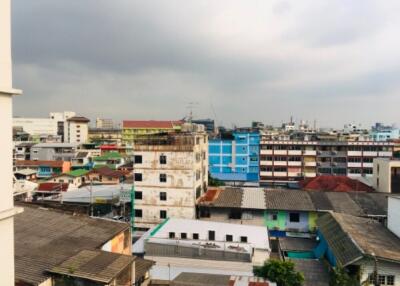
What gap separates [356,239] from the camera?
20047mm

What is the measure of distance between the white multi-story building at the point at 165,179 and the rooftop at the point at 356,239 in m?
10.6

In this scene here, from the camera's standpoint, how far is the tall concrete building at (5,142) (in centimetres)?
481

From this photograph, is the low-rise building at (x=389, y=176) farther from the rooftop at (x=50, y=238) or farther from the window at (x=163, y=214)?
the rooftop at (x=50, y=238)

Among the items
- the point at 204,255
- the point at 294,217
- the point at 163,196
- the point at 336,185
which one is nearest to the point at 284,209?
the point at 294,217

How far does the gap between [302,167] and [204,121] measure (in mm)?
78315

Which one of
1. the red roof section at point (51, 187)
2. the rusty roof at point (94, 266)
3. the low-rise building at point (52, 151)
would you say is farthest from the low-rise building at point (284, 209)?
the low-rise building at point (52, 151)

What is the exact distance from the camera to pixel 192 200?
3150cm

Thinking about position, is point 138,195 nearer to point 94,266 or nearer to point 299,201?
point 299,201

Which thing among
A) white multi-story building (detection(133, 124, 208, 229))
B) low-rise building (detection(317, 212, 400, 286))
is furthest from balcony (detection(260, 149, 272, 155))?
low-rise building (detection(317, 212, 400, 286))

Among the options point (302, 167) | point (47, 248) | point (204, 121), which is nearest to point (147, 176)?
point (47, 248)

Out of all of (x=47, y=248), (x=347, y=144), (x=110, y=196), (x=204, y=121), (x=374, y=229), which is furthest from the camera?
(x=204, y=121)

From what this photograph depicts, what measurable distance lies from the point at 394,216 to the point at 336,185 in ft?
66.7

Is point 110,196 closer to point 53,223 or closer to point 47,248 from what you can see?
point 53,223

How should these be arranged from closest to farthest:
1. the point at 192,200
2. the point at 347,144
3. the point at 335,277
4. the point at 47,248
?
the point at 47,248 < the point at 335,277 < the point at 192,200 < the point at 347,144
